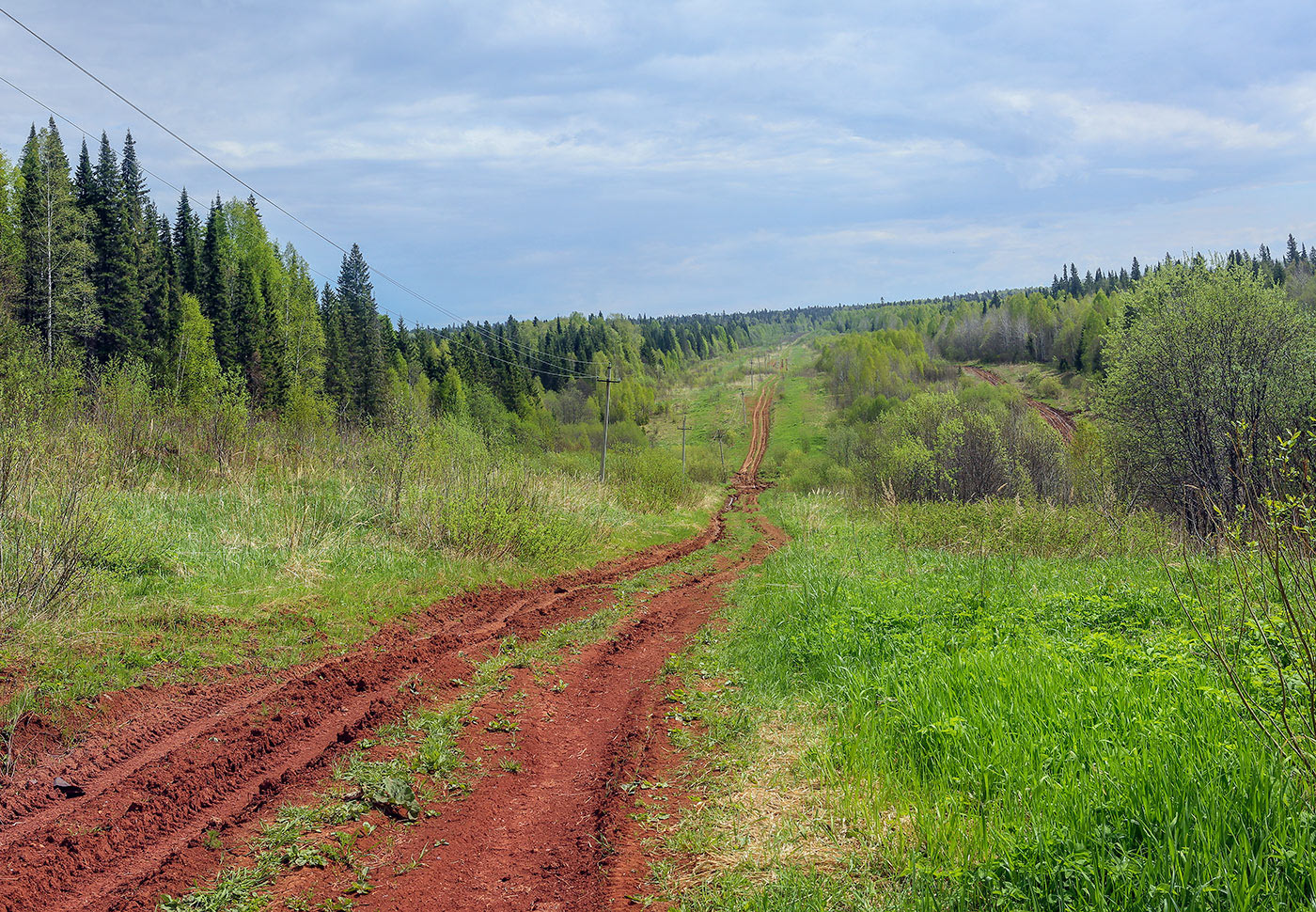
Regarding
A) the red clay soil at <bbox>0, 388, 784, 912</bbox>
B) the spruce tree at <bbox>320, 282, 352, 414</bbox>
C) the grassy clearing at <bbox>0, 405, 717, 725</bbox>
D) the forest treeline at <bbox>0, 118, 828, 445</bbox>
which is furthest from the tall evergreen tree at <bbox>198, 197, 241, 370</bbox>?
the red clay soil at <bbox>0, 388, 784, 912</bbox>

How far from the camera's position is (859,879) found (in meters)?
4.01

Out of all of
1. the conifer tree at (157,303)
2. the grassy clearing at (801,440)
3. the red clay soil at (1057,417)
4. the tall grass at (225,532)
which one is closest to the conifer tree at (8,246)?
the conifer tree at (157,303)

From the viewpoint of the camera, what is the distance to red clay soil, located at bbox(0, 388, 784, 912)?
4.12 meters

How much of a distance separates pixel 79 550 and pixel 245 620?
1.90 m

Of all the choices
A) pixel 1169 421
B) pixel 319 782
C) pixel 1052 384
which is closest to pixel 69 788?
pixel 319 782

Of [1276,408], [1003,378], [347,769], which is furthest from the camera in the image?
[1003,378]

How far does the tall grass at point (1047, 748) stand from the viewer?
3254 millimetres

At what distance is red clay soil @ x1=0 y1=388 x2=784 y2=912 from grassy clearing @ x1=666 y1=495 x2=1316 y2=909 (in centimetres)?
77

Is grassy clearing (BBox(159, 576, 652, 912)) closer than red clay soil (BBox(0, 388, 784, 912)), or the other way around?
grassy clearing (BBox(159, 576, 652, 912))

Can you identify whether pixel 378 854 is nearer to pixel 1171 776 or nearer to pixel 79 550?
pixel 1171 776

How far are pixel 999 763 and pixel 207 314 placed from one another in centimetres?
6390

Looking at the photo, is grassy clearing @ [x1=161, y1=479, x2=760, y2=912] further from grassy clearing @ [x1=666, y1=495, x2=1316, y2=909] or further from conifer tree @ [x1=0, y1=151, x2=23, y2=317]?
conifer tree @ [x1=0, y1=151, x2=23, y2=317]

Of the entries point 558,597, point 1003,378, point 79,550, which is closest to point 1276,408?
point 558,597

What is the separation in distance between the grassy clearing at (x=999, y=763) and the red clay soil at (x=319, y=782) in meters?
0.77
